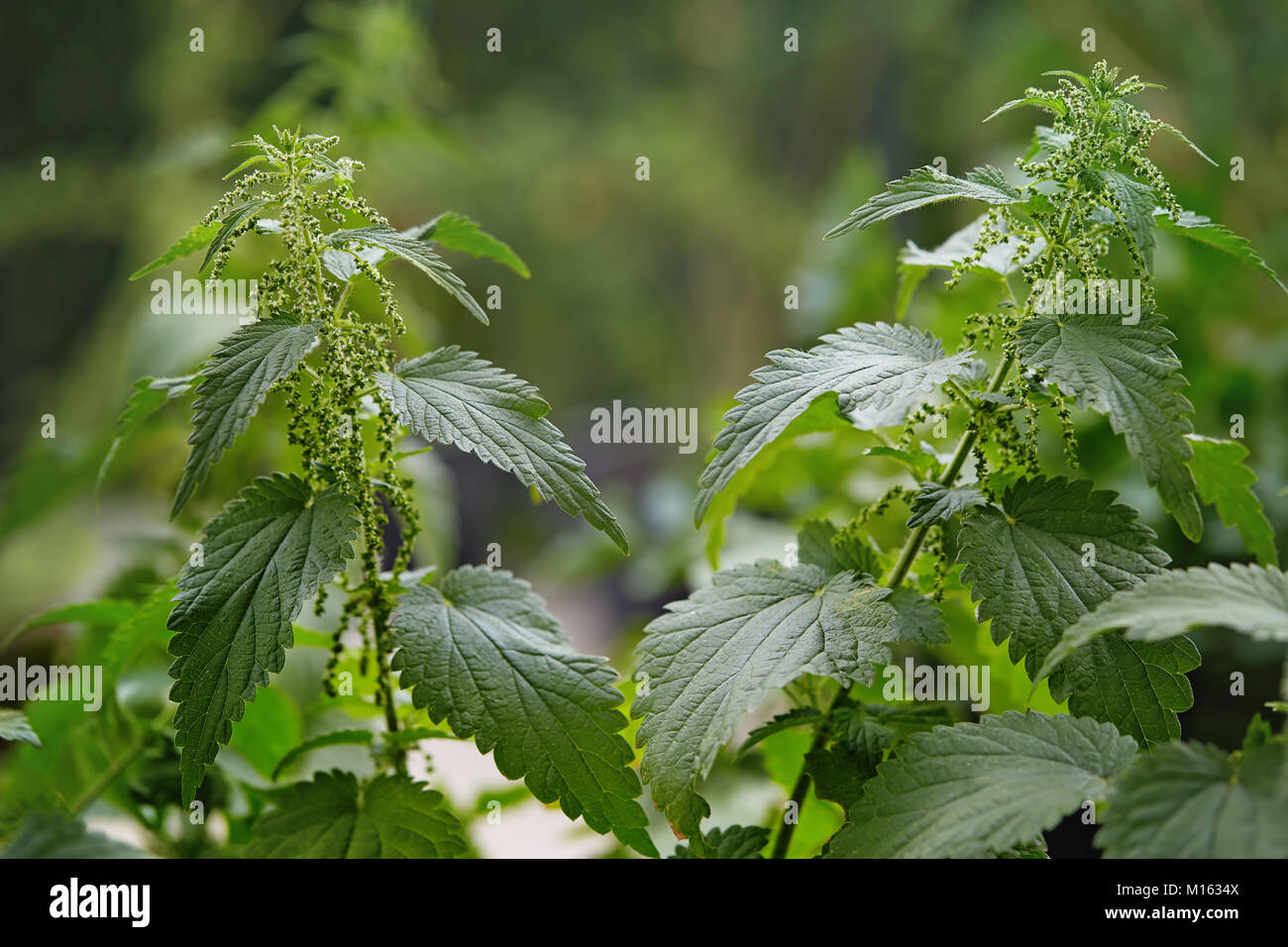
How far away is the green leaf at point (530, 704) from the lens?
1.87ft

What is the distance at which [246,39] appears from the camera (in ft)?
7.88

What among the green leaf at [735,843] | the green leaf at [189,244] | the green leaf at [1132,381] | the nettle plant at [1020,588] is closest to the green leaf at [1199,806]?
the nettle plant at [1020,588]

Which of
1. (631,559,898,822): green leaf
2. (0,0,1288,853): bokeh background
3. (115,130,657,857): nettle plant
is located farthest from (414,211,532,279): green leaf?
(0,0,1288,853): bokeh background

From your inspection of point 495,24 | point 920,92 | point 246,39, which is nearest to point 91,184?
point 246,39

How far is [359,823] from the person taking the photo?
0.63 meters

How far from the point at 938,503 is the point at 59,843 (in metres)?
0.51

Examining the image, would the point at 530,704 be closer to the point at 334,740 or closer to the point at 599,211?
the point at 334,740

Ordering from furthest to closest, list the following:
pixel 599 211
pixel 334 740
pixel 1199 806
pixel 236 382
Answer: pixel 599 211, pixel 334 740, pixel 236 382, pixel 1199 806

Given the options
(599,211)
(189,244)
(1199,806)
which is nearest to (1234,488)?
(1199,806)

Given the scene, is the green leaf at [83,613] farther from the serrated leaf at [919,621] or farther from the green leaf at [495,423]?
the serrated leaf at [919,621]

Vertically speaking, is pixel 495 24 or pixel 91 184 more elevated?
pixel 495 24

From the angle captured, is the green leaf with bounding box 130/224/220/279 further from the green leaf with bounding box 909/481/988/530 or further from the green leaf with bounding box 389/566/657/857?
the green leaf with bounding box 909/481/988/530
